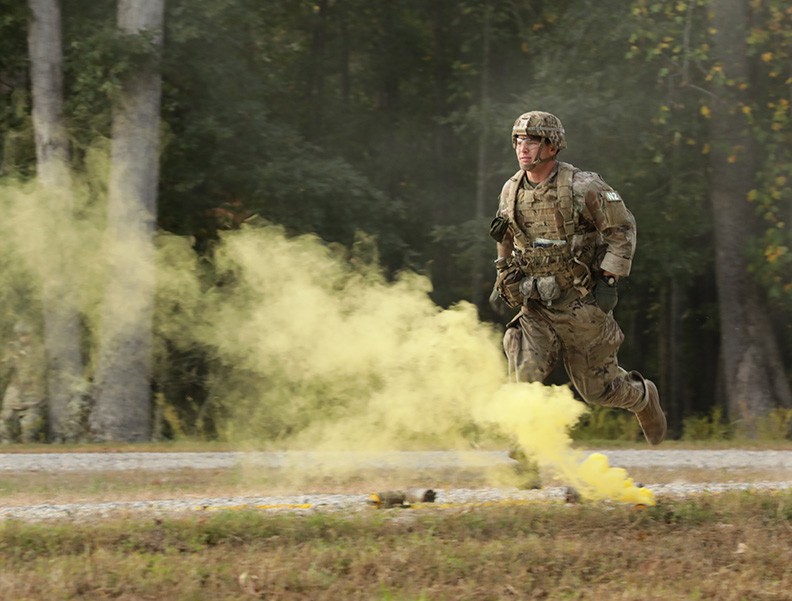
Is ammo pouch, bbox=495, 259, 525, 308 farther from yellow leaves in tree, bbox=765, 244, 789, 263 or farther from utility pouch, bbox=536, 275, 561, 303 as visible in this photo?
yellow leaves in tree, bbox=765, 244, 789, 263

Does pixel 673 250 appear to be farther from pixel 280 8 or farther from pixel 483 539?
pixel 483 539

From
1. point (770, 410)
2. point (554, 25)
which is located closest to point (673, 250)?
point (770, 410)

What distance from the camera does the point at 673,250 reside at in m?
18.6

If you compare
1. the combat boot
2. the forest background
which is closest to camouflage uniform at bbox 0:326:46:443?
the forest background

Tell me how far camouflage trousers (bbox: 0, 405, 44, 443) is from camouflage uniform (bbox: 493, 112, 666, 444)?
398 inches

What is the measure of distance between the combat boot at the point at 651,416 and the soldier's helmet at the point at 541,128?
5.60 ft

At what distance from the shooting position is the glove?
25.9 feet

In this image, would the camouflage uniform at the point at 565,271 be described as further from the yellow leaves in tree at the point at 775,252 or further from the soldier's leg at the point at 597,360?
the yellow leaves in tree at the point at 775,252

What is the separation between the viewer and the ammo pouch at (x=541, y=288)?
7.94 m

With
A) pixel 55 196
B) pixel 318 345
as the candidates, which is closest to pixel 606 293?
pixel 318 345

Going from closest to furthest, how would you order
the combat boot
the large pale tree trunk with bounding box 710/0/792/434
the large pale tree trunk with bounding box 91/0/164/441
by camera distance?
1. the combat boot
2. the large pale tree trunk with bounding box 91/0/164/441
3. the large pale tree trunk with bounding box 710/0/792/434

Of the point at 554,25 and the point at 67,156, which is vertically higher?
the point at 554,25

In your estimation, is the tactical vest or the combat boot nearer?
the tactical vest

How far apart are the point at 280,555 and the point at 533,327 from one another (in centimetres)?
268
